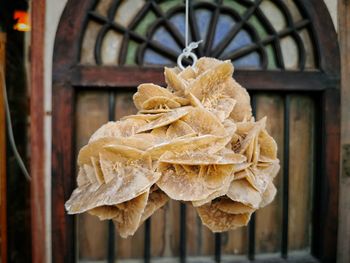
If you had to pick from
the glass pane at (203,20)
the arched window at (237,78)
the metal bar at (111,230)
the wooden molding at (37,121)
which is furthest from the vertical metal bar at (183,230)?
the glass pane at (203,20)

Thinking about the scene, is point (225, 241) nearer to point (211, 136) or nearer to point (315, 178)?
point (315, 178)

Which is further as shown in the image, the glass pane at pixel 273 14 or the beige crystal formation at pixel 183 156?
the glass pane at pixel 273 14

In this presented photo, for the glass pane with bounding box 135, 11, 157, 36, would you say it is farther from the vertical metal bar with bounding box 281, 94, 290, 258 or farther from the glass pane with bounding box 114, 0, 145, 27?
the vertical metal bar with bounding box 281, 94, 290, 258

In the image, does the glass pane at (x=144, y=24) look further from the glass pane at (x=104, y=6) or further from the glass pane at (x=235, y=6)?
the glass pane at (x=235, y=6)

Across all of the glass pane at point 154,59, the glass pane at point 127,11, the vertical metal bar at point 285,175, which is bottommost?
the vertical metal bar at point 285,175

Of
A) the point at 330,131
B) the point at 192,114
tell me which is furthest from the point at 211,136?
the point at 330,131

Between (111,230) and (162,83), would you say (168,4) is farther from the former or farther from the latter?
(111,230)
